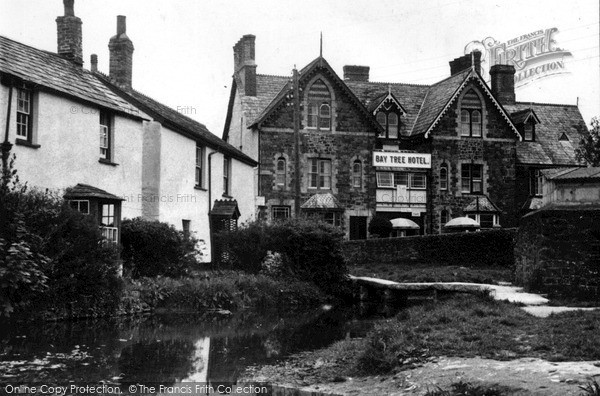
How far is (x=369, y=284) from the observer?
24703 mm

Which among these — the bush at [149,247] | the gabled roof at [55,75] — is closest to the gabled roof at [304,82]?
the gabled roof at [55,75]

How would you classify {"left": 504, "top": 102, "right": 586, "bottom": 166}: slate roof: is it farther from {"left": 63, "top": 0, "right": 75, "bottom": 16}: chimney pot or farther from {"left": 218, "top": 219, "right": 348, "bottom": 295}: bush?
{"left": 63, "top": 0, "right": 75, "bottom": 16}: chimney pot

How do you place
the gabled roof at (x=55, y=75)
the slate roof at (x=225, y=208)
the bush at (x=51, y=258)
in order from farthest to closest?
the slate roof at (x=225, y=208) < the gabled roof at (x=55, y=75) < the bush at (x=51, y=258)

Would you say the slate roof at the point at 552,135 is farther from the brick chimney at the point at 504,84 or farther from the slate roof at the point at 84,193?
the slate roof at the point at 84,193

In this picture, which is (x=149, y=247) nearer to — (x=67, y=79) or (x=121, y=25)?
(x=67, y=79)

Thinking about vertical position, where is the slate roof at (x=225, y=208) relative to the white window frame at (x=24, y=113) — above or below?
below

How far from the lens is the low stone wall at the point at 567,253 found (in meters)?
15.9

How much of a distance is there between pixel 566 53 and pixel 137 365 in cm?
3929

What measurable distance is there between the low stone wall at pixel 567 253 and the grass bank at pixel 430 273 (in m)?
5.90

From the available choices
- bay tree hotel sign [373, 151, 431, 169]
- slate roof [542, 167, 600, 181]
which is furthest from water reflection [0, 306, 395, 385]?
bay tree hotel sign [373, 151, 431, 169]

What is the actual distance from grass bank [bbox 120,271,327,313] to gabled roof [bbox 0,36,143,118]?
5706 mm

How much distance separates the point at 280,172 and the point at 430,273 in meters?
16.4

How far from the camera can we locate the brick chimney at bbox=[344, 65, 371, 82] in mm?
50031

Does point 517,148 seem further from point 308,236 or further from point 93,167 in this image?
point 93,167
